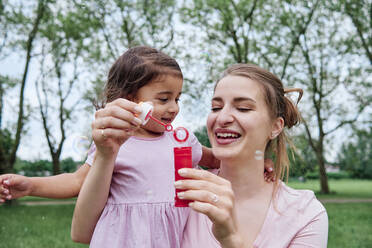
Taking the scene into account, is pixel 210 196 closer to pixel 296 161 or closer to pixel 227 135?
pixel 227 135

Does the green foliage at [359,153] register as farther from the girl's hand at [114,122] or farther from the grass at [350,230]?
the girl's hand at [114,122]

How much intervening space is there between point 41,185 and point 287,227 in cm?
132

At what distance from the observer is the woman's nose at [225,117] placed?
1.78m

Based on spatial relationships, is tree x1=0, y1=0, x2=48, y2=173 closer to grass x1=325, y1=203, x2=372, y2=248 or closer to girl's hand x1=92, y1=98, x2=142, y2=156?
grass x1=325, y1=203, x2=372, y2=248

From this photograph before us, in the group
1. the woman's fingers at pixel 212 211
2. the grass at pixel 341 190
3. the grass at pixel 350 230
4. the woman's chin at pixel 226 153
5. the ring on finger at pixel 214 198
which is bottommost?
the grass at pixel 341 190

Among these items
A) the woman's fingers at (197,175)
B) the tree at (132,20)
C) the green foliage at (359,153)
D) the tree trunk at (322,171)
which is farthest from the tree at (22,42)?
the green foliage at (359,153)

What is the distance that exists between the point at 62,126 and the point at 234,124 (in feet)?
63.6

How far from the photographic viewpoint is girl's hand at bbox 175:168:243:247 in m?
1.29

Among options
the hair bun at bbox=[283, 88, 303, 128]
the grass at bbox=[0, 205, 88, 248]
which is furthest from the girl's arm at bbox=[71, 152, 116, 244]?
the grass at bbox=[0, 205, 88, 248]

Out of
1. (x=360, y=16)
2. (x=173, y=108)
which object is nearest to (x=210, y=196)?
(x=173, y=108)

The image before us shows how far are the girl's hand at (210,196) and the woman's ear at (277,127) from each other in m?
0.88

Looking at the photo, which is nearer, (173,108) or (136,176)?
→ (136,176)

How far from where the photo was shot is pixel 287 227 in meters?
1.78

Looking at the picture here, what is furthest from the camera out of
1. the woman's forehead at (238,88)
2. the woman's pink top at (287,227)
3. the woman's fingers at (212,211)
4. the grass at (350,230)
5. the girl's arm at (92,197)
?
the grass at (350,230)
